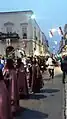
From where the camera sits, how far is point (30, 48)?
7438cm

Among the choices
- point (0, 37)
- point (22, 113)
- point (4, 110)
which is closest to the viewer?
point (4, 110)

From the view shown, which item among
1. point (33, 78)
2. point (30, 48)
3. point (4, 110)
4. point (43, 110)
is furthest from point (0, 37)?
point (4, 110)

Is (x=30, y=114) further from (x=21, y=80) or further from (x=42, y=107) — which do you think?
(x=21, y=80)

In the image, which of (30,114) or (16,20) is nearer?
(30,114)

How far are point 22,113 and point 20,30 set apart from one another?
64025 millimetres

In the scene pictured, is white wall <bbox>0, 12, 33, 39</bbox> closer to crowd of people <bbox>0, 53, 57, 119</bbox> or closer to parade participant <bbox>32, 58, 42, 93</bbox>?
crowd of people <bbox>0, 53, 57, 119</bbox>

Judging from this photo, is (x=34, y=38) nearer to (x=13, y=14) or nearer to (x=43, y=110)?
(x=13, y=14)

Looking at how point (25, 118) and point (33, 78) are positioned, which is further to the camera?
point (33, 78)

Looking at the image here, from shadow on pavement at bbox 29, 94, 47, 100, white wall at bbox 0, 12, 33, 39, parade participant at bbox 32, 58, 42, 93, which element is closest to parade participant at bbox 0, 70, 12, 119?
shadow on pavement at bbox 29, 94, 47, 100

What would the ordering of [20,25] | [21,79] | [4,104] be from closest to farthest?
[4,104] → [21,79] → [20,25]

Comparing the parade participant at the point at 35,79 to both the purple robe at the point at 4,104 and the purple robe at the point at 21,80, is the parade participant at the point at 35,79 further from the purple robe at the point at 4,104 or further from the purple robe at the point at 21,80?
the purple robe at the point at 4,104

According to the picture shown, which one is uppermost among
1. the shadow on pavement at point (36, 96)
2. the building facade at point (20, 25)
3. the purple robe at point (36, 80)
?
the building facade at point (20, 25)

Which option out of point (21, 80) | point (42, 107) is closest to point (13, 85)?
point (42, 107)

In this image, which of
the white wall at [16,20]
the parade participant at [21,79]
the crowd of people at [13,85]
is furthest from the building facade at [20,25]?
the parade participant at [21,79]
